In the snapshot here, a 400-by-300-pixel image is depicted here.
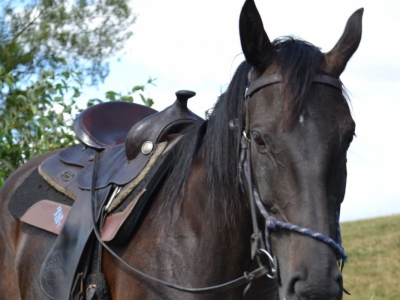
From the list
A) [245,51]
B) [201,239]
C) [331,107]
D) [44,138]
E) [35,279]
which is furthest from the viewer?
[44,138]

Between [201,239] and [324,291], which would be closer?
[324,291]

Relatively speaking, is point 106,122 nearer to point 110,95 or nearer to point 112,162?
point 112,162

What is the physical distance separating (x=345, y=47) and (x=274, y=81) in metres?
0.39

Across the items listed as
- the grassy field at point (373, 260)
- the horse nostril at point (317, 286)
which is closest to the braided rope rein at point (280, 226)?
the horse nostril at point (317, 286)

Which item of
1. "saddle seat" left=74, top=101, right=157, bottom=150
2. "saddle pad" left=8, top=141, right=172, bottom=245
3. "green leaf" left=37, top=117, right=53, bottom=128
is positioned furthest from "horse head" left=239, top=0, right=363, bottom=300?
"green leaf" left=37, top=117, right=53, bottom=128

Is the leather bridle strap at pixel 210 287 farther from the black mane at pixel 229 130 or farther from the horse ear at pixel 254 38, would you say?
the horse ear at pixel 254 38

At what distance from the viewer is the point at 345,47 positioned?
2783 mm

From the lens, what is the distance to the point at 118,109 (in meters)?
4.31

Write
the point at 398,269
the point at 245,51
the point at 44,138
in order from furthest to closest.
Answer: the point at 398,269 < the point at 44,138 < the point at 245,51

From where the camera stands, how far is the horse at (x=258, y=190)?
236 cm

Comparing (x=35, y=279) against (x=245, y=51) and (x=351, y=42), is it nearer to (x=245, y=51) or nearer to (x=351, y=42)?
(x=245, y=51)

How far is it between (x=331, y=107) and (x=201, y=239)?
860mm

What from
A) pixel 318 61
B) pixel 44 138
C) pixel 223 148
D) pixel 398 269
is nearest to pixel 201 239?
pixel 223 148

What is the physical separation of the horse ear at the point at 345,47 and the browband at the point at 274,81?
7 centimetres
